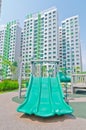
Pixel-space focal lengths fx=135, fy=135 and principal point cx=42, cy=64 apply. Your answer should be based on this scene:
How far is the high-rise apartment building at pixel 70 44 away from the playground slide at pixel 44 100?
59.4m

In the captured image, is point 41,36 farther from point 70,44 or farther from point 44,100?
point 44,100

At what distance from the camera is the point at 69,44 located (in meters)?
72.3

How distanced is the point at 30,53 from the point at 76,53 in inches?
932

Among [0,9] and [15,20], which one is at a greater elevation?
[15,20]

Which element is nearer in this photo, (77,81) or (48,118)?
(48,118)

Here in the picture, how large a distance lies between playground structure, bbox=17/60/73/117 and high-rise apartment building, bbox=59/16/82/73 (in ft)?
195

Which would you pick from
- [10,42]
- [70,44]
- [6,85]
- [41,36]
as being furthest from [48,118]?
[10,42]

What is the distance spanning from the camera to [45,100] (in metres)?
5.12

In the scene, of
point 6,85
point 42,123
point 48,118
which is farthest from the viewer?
point 6,85

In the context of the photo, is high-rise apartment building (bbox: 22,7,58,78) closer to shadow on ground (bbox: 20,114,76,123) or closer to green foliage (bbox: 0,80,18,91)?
green foliage (bbox: 0,80,18,91)

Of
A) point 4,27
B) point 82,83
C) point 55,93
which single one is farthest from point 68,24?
point 55,93

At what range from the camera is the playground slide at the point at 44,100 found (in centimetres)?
435

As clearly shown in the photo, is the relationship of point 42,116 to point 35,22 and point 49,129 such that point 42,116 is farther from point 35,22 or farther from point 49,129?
point 35,22

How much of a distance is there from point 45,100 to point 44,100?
0.04 meters
